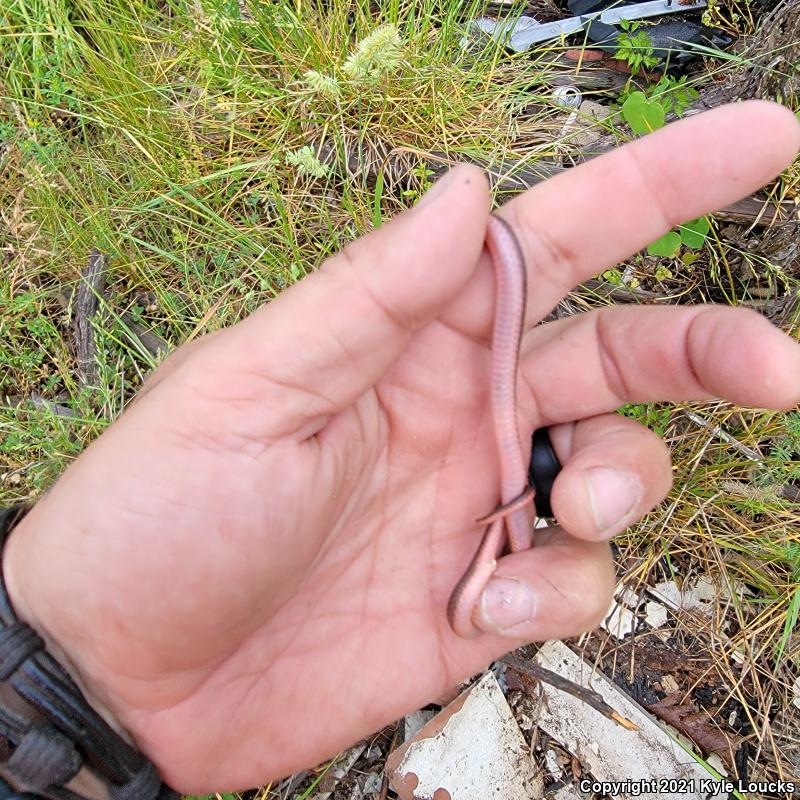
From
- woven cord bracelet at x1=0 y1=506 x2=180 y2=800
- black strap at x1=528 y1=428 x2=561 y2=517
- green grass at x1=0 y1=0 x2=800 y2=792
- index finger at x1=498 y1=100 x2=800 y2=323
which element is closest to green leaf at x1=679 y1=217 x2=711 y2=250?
green grass at x1=0 y1=0 x2=800 y2=792

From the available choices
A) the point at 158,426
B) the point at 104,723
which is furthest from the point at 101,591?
the point at 158,426

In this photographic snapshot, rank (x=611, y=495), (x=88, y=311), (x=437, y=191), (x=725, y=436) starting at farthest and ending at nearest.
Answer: (x=88, y=311) → (x=725, y=436) → (x=611, y=495) → (x=437, y=191)

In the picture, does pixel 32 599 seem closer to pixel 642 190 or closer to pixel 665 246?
pixel 642 190

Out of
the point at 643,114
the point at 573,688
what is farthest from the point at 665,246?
the point at 573,688

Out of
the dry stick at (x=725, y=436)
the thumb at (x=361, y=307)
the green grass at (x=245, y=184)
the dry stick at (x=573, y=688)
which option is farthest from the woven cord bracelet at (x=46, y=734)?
the dry stick at (x=725, y=436)

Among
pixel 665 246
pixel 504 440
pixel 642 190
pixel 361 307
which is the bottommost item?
pixel 665 246

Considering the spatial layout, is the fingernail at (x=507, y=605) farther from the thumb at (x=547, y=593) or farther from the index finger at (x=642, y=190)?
the index finger at (x=642, y=190)

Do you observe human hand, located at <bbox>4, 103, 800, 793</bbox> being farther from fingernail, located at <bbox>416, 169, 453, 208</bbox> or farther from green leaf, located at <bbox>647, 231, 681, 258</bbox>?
green leaf, located at <bbox>647, 231, 681, 258</bbox>
